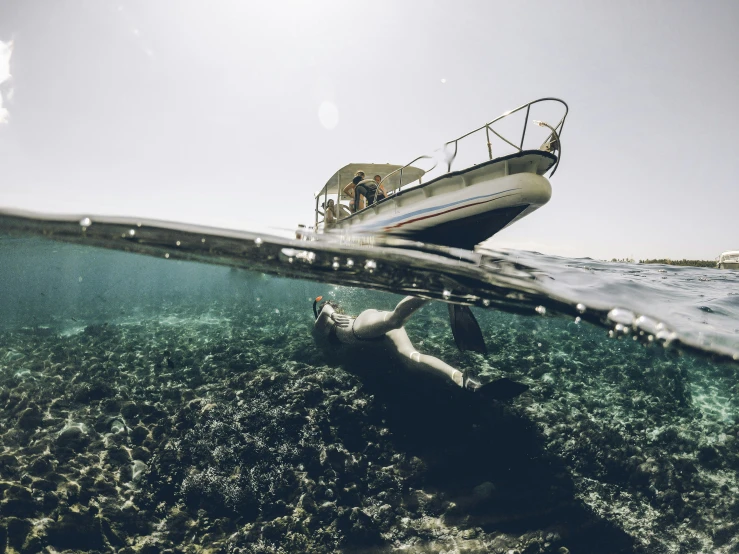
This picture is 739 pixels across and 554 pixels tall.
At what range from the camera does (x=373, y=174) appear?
1270 cm

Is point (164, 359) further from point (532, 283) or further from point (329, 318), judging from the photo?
point (532, 283)

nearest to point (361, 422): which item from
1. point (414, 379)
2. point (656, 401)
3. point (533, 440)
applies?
point (414, 379)

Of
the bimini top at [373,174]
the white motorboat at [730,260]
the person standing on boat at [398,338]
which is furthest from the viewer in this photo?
the white motorboat at [730,260]

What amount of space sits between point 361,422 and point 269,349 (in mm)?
6079

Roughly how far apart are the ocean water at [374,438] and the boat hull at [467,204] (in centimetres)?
64

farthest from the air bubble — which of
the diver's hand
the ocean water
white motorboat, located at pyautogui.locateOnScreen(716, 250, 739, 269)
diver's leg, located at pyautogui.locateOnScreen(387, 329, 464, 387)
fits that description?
white motorboat, located at pyautogui.locateOnScreen(716, 250, 739, 269)

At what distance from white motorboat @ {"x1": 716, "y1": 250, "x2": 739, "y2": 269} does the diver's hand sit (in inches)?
642

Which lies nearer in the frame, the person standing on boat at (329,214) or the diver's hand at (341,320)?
the diver's hand at (341,320)

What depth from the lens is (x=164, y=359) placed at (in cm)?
1123

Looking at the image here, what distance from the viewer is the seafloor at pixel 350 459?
5.29 m

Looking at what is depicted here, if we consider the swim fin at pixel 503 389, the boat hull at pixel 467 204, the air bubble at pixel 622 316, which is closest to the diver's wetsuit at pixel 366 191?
the boat hull at pixel 467 204

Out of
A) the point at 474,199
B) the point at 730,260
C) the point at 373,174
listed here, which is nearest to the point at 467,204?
the point at 474,199

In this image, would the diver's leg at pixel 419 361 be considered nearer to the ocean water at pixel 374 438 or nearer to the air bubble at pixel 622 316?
the ocean water at pixel 374 438

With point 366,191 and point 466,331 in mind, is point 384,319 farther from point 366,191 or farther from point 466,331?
point 366,191
